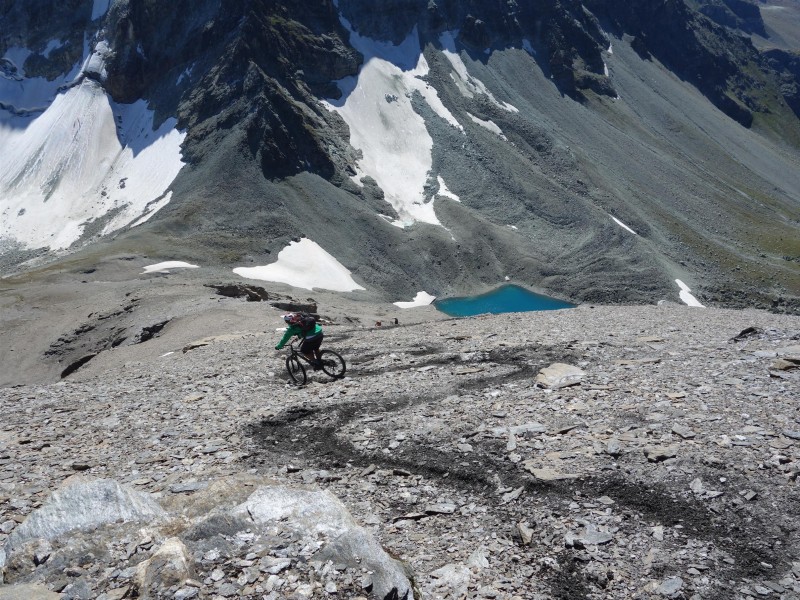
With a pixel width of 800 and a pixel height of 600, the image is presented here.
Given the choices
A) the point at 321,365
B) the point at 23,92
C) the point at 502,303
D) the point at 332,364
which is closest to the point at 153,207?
the point at 502,303

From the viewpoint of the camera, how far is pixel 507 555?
10.4 metres

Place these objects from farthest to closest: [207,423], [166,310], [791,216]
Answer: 1. [791,216]
2. [166,310]
3. [207,423]

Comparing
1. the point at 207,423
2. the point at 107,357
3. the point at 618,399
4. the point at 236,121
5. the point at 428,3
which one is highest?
the point at 428,3

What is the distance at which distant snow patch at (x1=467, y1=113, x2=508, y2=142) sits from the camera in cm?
12437

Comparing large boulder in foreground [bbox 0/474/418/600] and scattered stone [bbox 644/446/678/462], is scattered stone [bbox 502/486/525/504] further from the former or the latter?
large boulder in foreground [bbox 0/474/418/600]

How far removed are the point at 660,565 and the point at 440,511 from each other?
12.4 feet

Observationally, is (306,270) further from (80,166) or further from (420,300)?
(80,166)

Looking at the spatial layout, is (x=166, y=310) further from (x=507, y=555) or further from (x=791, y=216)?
(x=791, y=216)

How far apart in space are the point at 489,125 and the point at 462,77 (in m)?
17.3

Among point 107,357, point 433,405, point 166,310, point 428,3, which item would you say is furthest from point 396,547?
point 428,3

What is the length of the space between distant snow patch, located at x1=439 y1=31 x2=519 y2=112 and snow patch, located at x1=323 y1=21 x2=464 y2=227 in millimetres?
6435

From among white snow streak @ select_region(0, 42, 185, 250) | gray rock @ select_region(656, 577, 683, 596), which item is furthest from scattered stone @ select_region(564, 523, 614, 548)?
white snow streak @ select_region(0, 42, 185, 250)

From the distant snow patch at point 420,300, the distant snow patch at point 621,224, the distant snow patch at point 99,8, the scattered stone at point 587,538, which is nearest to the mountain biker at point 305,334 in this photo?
the scattered stone at point 587,538

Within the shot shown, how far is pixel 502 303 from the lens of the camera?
88.9m
